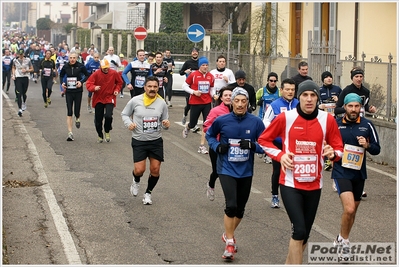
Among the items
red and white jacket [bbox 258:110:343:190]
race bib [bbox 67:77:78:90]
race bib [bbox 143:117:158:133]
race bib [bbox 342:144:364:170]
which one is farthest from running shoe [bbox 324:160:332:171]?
red and white jacket [bbox 258:110:343:190]

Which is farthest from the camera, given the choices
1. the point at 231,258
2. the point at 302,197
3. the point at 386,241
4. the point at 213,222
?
the point at 213,222

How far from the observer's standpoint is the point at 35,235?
9.30 metres

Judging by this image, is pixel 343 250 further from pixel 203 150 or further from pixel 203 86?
pixel 203 86

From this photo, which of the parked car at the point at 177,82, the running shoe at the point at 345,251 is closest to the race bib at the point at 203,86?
the running shoe at the point at 345,251

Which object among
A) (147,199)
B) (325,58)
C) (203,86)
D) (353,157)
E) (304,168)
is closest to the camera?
(304,168)

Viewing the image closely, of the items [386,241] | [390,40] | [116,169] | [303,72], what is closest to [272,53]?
[390,40]

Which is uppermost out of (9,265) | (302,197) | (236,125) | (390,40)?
A: (390,40)

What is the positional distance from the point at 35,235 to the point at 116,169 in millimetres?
4922

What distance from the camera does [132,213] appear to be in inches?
418

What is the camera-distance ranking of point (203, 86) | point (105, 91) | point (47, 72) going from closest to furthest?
point (203, 86)
point (105, 91)
point (47, 72)

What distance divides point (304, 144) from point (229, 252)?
1.48 metres

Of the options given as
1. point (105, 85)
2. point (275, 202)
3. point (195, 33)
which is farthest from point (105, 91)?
point (195, 33)

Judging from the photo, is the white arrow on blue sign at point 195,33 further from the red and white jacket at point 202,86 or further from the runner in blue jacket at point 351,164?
the runner in blue jacket at point 351,164

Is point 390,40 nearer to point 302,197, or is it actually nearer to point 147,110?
point 147,110
